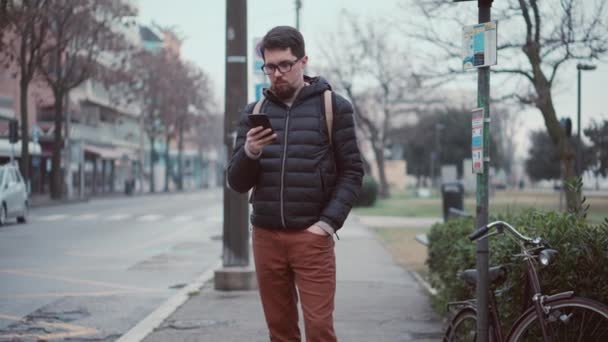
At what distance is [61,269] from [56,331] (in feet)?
18.5

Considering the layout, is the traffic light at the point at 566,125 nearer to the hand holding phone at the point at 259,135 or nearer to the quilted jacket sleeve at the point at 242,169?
the quilted jacket sleeve at the point at 242,169

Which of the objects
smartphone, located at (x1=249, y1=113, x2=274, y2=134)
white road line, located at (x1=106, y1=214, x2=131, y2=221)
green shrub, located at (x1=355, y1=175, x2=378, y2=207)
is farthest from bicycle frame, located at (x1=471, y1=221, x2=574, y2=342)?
green shrub, located at (x1=355, y1=175, x2=378, y2=207)

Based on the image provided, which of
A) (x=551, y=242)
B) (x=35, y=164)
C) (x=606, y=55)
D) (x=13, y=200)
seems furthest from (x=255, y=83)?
(x=35, y=164)

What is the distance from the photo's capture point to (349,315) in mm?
8883

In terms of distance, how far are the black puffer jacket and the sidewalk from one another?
10.6 ft

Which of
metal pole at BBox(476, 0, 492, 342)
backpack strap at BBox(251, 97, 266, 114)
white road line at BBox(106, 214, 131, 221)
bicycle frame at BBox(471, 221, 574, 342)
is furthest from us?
white road line at BBox(106, 214, 131, 221)

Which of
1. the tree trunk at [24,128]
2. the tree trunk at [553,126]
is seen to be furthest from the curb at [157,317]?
the tree trunk at [24,128]

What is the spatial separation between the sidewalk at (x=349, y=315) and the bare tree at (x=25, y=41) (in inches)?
166

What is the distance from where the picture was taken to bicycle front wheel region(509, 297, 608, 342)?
4434mm

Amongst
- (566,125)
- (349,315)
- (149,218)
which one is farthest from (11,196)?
(349,315)

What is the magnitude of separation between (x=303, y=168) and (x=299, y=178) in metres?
0.05

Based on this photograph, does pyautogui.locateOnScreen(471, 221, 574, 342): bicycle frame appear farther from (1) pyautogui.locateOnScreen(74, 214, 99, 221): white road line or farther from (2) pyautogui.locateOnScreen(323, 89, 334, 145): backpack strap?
(1) pyautogui.locateOnScreen(74, 214, 99, 221): white road line

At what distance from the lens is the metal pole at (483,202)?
520cm

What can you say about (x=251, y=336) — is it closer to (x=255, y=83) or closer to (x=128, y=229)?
(x=255, y=83)
